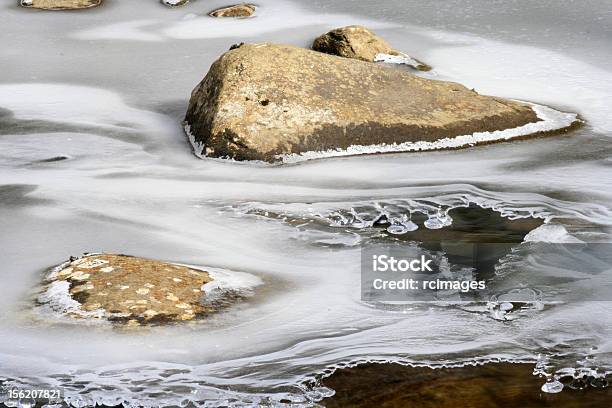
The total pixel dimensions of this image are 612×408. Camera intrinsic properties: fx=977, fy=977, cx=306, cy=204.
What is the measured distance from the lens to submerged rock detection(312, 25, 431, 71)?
7.36 meters

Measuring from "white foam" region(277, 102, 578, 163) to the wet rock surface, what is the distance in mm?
2522

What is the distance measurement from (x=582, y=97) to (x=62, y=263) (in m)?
3.92

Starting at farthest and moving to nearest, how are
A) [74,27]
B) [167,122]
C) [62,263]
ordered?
[74,27], [167,122], [62,263]

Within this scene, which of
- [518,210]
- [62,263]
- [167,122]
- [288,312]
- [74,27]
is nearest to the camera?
[288,312]

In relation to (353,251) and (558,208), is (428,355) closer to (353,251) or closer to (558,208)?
(353,251)

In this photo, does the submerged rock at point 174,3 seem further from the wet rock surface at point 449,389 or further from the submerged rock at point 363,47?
the wet rock surface at point 449,389

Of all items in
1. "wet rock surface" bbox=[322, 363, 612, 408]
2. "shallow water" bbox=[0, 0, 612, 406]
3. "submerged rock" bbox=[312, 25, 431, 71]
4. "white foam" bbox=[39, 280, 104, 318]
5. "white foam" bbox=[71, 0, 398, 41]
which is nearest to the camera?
"wet rock surface" bbox=[322, 363, 612, 408]

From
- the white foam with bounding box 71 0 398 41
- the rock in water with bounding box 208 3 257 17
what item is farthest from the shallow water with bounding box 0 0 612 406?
the rock in water with bounding box 208 3 257 17

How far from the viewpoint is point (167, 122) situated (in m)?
6.47

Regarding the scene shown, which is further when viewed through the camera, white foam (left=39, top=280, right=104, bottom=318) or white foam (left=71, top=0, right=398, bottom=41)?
white foam (left=71, top=0, right=398, bottom=41)

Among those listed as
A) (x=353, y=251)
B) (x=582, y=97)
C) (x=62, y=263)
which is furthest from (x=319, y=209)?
(x=582, y=97)

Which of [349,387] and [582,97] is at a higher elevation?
[582,97]

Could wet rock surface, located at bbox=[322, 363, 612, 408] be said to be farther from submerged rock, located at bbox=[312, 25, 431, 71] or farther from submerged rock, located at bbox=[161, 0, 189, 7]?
submerged rock, located at bbox=[161, 0, 189, 7]

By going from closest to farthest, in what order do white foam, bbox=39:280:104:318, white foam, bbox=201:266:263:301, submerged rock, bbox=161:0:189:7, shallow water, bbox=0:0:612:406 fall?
shallow water, bbox=0:0:612:406 < white foam, bbox=39:280:104:318 < white foam, bbox=201:266:263:301 < submerged rock, bbox=161:0:189:7
